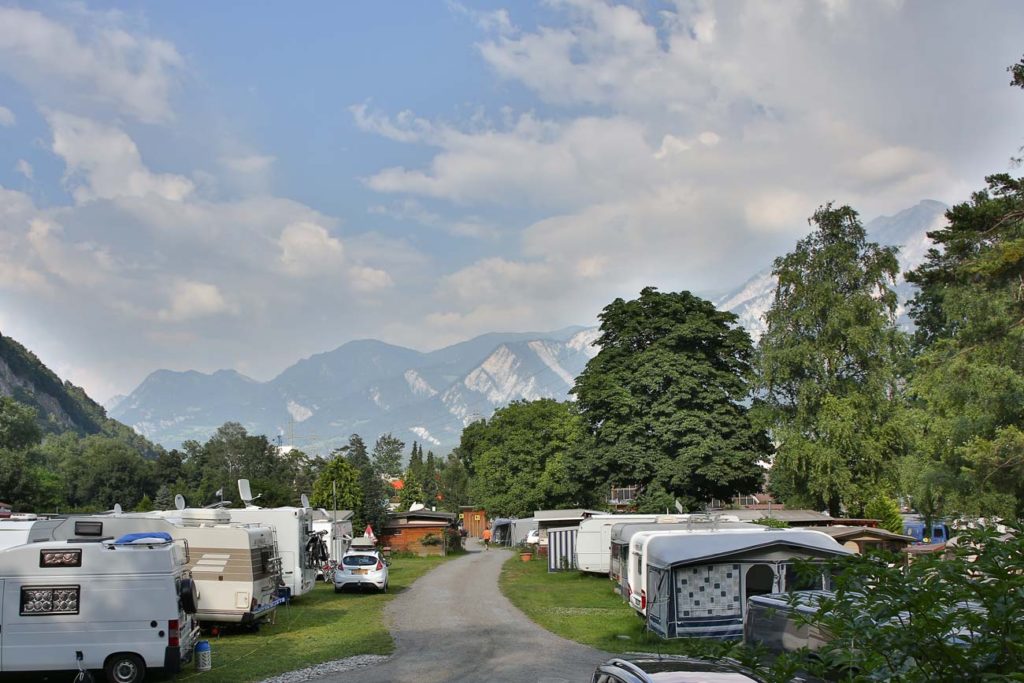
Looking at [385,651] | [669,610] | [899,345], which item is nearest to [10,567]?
[385,651]

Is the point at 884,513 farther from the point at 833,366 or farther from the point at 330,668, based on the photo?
the point at 330,668

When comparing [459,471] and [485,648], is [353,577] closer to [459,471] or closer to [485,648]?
[485,648]

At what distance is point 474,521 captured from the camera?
108 metres

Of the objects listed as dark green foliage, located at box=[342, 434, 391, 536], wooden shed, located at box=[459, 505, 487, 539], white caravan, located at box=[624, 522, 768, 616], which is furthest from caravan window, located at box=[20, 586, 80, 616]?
wooden shed, located at box=[459, 505, 487, 539]

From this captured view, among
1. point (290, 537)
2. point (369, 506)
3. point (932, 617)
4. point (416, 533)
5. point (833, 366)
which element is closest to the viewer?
point (932, 617)

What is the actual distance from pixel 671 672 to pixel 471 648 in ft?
37.1

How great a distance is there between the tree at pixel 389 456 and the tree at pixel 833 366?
125877 mm

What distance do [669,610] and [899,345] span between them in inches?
983

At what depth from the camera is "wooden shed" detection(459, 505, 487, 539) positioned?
102m

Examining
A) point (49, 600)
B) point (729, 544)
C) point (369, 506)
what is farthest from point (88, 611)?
point (369, 506)

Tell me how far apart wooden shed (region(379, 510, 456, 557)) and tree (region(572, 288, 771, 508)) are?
19.6 metres

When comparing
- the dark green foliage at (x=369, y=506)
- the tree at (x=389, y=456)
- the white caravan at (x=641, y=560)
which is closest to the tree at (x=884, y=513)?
the white caravan at (x=641, y=560)

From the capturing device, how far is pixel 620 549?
29797 millimetres

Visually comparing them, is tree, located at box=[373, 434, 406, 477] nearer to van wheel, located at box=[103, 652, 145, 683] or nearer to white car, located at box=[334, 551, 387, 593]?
white car, located at box=[334, 551, 387, 593]
